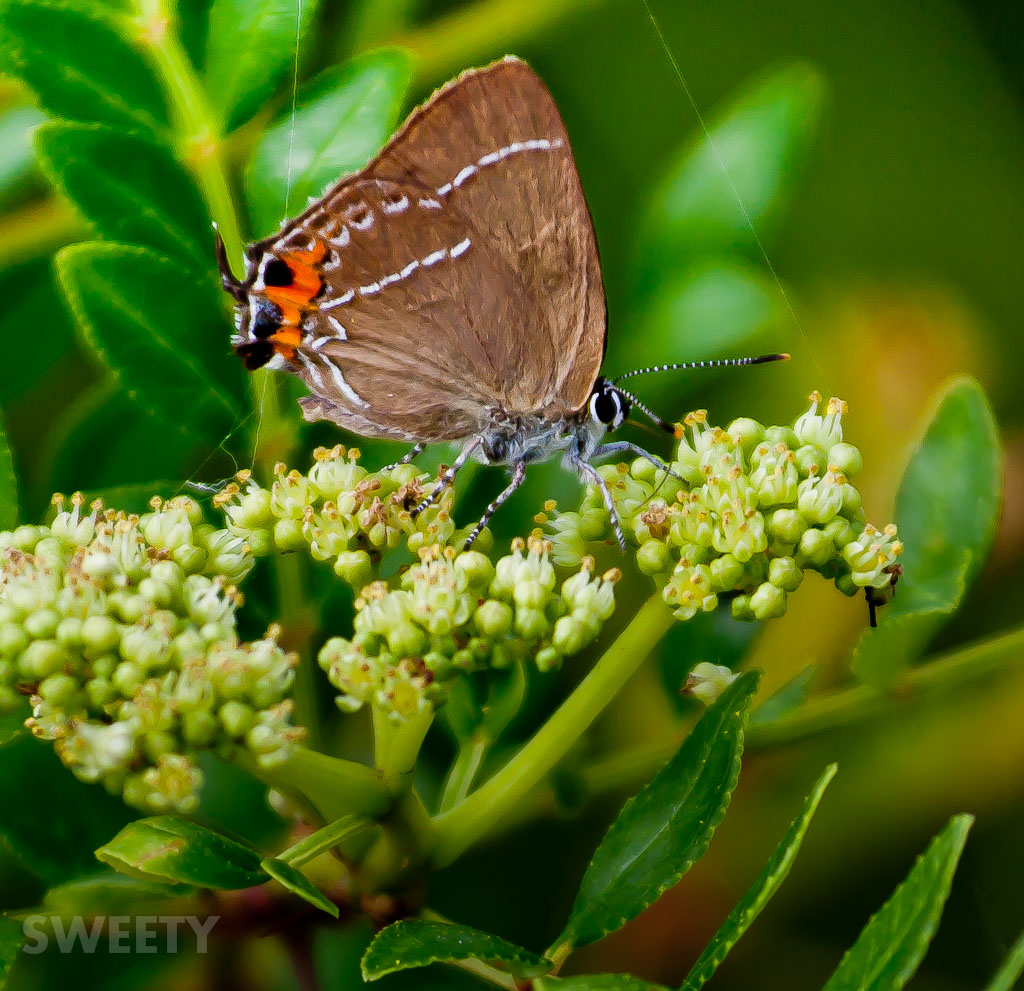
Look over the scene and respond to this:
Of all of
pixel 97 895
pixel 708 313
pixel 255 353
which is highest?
pixel 255 353

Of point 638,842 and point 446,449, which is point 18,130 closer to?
point 446,449

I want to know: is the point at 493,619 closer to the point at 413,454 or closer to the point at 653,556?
the point at 653,556

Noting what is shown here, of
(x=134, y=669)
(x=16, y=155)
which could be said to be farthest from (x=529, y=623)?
(x=16, y=155)

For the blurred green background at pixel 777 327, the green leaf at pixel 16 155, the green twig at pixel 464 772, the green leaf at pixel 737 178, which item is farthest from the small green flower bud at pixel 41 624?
the green leaf at pixel 737 178

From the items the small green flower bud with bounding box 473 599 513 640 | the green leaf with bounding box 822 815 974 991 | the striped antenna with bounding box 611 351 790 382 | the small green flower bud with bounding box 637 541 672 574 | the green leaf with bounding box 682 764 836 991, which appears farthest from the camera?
the striped antenna with bounding box 611 351 790 382

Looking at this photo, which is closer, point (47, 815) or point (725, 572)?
point (725, 572)

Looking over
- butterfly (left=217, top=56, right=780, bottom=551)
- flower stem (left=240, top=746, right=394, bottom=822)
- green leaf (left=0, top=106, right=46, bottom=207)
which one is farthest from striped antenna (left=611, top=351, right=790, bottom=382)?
green leaf (left=0, top=106, right=46, bottom=207)

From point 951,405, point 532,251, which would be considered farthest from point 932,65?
point 532,251

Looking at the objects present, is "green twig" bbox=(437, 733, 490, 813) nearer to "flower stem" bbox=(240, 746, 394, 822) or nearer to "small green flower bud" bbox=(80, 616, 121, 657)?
"flower stem" bbox=(240, 746, 394, 822)
